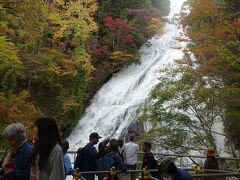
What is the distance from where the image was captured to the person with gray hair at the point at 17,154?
3645 millimetres

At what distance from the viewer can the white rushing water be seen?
21.6 meters

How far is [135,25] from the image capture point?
3086cm

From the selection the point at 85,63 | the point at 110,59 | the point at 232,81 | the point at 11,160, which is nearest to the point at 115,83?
the point at 110,59

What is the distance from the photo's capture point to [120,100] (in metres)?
24.2

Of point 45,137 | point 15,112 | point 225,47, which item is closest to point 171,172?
point 45,137

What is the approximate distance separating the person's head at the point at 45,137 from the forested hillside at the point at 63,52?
661cm

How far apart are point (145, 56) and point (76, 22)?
36.2 ft

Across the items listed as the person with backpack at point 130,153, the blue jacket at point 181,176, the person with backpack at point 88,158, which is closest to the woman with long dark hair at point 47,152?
the blue jacket at point 181,176

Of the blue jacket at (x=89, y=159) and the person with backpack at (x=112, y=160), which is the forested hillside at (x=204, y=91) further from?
the blue jacket at (x=89, y=159)

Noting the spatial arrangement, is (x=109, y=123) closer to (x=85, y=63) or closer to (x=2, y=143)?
(x=85, y=63)

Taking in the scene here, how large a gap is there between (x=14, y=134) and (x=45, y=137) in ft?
1.51

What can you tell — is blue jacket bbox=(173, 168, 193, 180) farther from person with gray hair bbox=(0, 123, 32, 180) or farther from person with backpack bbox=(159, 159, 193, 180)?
person with gray hair bbox=(0, 123, 32, 180)

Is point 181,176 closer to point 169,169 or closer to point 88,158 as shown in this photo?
point 169,169

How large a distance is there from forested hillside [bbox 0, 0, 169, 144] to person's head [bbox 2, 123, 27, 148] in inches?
250
